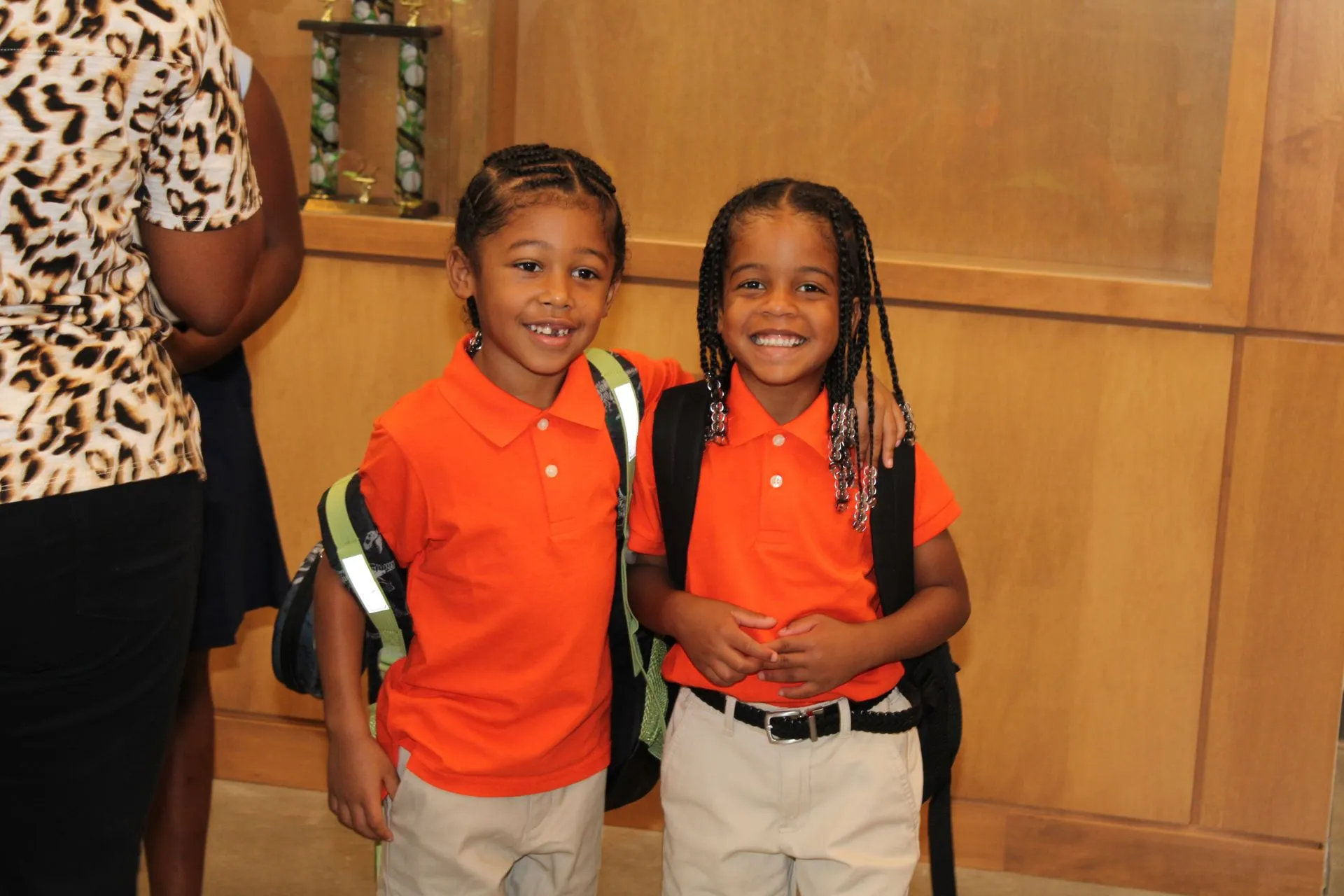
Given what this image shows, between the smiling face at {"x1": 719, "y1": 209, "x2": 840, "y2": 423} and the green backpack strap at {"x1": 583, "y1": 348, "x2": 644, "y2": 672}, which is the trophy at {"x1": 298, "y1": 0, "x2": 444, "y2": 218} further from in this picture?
the smiling face at {"x1": 719, "y1": 209, "x2": 840, "y2": 423}

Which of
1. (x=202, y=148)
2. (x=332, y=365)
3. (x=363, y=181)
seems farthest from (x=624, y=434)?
(x=363, y=181)

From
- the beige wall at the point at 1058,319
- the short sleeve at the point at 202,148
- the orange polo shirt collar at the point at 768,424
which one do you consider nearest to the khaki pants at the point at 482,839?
the orange polo shirt collar at the point at 768,424

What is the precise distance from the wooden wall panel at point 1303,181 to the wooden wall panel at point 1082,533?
5.8 inches

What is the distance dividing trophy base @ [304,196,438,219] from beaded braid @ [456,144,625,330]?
1.19m

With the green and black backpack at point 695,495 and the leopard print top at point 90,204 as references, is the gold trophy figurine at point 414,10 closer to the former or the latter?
the green and black backpack at point 695,495

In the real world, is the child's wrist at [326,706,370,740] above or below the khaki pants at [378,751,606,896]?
above

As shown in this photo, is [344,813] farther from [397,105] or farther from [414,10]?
[414,10]

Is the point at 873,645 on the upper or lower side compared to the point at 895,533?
lower

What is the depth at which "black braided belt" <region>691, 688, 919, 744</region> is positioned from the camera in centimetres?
175

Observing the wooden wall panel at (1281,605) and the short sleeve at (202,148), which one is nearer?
the short sleeve at (202,148)

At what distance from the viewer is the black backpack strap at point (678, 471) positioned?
69.3 inches

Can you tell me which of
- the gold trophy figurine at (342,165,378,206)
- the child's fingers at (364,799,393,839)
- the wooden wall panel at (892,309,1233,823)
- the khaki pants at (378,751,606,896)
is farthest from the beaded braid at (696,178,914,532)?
the gold trophy figurine at (342,165,378,206)

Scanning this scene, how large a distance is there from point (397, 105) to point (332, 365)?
554mm

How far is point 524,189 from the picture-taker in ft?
5.69
